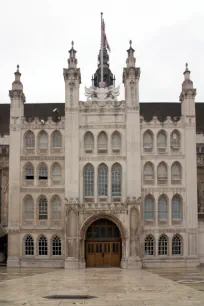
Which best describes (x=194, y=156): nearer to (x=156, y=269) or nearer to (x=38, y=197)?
(x=156, y=269)

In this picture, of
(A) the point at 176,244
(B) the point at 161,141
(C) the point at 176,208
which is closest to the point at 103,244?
(A) the point at 176,244

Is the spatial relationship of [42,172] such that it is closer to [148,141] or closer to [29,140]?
[29,140]

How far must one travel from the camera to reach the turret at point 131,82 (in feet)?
182

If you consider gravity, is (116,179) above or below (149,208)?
above

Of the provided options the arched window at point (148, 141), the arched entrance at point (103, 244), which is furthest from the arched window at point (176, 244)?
the arched window at point (148, 141)

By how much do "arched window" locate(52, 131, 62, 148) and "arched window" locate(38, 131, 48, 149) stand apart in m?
0.84

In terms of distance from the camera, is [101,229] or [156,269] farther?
[101,229]

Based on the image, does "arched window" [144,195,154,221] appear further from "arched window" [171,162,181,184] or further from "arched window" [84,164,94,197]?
"arched window" [84,164,94,197]

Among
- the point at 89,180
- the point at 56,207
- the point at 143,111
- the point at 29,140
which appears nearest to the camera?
the point at 89,180

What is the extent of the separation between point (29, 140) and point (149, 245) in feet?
60.9

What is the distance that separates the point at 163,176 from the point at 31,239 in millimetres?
16870

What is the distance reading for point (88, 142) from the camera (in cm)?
5553

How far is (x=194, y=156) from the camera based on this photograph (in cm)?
5481

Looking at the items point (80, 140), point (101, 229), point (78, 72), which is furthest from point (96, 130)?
point (101, 229)
